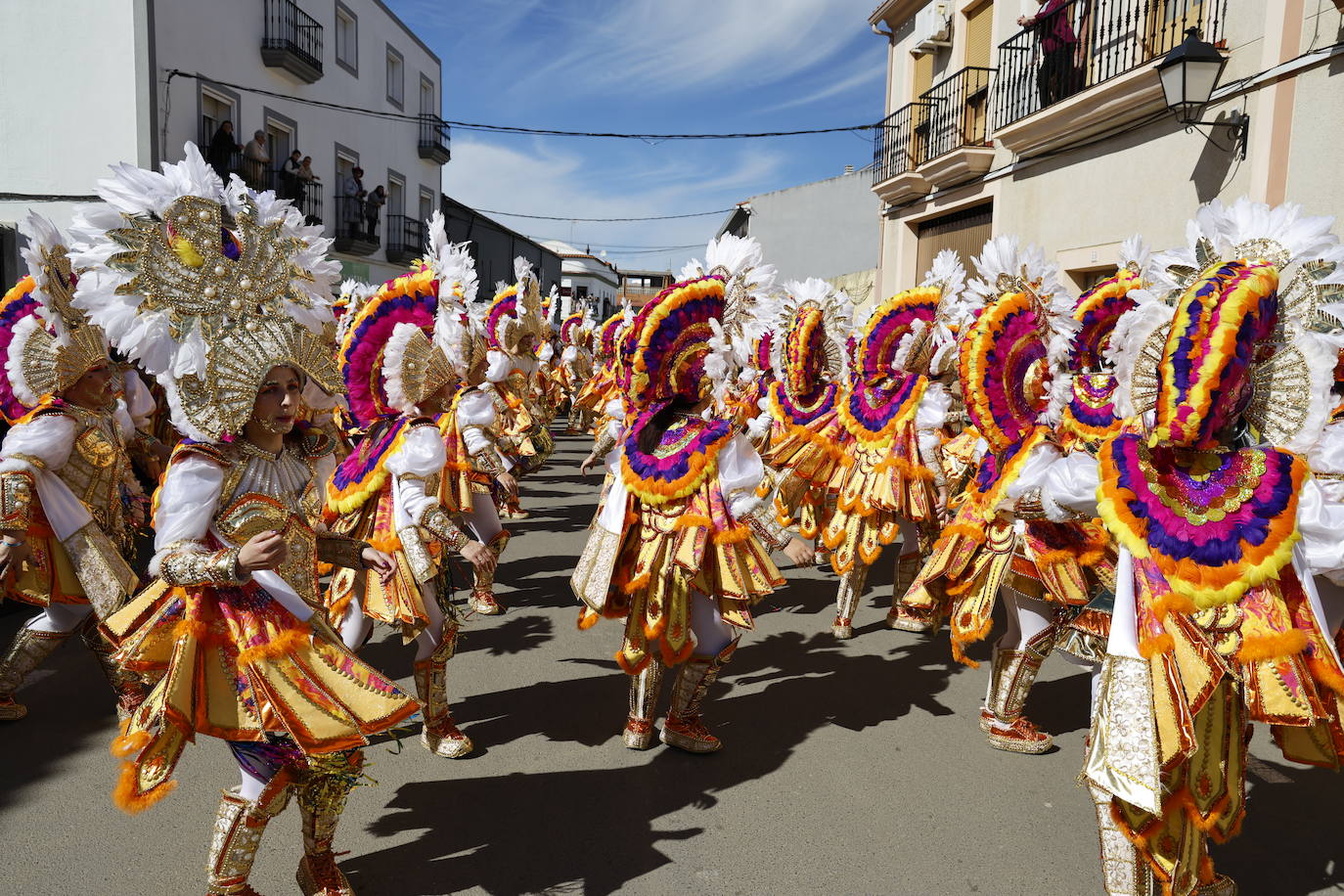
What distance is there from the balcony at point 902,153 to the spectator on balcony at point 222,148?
38.2 feet

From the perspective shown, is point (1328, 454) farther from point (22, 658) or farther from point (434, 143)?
point (434, 143)

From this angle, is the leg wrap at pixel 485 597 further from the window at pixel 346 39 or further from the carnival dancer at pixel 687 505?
the window at pixel 346 39

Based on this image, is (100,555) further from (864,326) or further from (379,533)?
(864,326)

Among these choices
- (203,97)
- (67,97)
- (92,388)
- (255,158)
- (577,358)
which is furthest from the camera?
(577,358)

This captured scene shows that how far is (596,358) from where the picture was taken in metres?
16.8

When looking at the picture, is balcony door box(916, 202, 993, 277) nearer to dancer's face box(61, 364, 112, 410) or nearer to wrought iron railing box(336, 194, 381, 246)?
dancer's face box(61, 364, 112, 410)

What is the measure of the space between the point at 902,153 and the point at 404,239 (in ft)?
47.7

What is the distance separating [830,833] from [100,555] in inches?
140

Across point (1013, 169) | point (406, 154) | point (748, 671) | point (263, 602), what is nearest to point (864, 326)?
point (748, 671)

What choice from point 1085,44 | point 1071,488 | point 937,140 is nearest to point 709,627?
point 1071,488

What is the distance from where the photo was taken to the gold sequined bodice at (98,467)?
14.1 feet

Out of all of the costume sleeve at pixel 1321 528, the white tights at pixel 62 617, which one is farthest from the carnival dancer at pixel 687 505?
the white tights at pixel 62 617

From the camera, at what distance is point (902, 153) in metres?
16.5

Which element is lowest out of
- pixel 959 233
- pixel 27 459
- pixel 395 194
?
pixel 27 459
